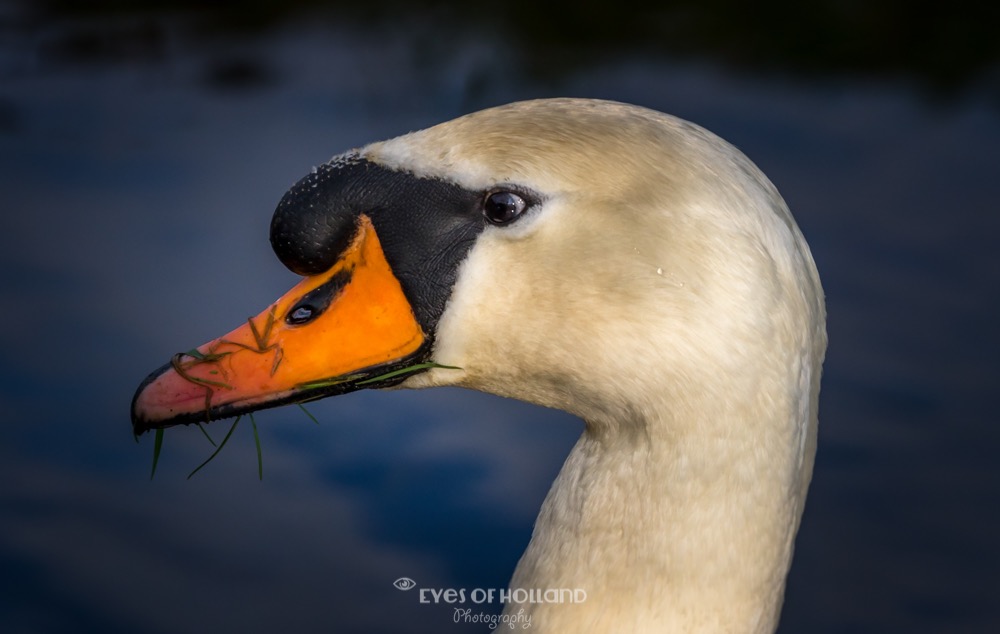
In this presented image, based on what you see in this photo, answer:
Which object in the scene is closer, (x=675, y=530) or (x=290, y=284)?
(x=675, y=530)

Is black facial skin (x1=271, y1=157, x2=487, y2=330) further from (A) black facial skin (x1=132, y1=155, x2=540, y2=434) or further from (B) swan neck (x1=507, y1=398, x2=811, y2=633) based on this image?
(B) swan neck (x1=507, y1=398, x2=811, y2=633)

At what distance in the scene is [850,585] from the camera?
169 inches

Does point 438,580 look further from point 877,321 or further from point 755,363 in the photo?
point 755,363

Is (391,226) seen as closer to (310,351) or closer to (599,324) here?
(310,351)

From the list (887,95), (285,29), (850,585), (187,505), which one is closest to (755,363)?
(850,585)

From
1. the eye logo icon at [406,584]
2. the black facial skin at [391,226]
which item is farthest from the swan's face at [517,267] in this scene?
the eye logo icon at [406,584]

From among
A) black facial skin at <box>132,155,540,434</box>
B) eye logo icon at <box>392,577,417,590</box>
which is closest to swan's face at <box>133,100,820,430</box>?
black facial skin at <box>132,155,540,434</box>

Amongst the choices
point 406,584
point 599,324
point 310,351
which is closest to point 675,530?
point 599,324

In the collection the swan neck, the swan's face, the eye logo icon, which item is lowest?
the eye logo icon

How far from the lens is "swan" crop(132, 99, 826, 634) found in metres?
1.62

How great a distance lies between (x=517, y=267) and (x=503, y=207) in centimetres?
9

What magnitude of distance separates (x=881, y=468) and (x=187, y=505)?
2.51 m

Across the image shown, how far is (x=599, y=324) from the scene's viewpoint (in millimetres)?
1680

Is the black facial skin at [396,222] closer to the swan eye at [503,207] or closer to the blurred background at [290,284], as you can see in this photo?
the swan eye at [503,207]
